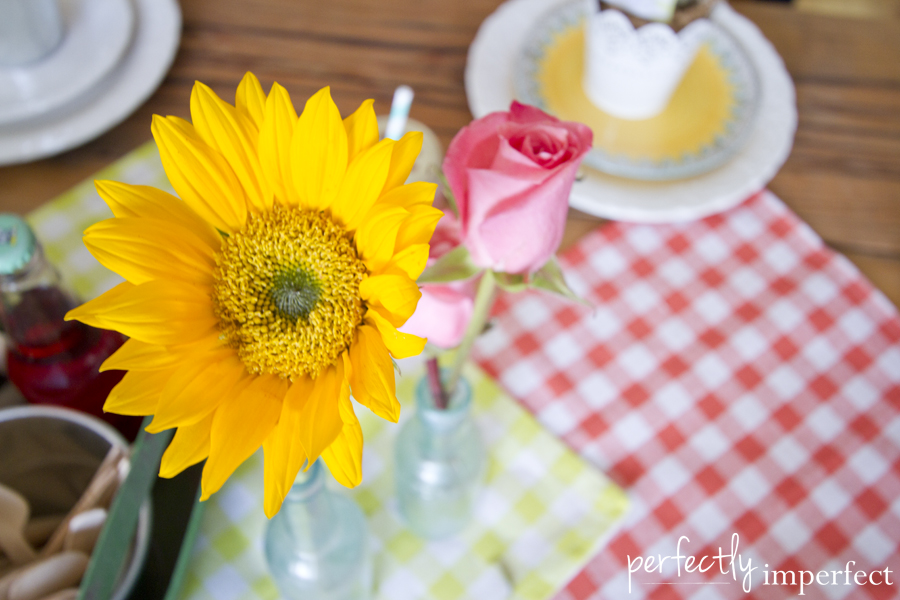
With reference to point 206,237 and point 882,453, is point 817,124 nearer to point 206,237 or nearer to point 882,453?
point 882,453

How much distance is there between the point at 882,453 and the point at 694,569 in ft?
0.60

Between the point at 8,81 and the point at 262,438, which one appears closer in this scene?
the point at 262,438

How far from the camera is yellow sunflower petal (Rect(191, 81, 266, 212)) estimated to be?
24 centimetres

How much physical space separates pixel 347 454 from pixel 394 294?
0.19ft

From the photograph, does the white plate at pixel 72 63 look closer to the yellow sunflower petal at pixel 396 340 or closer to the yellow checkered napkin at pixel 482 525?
the yellow checkered napkin at pixel 482 525

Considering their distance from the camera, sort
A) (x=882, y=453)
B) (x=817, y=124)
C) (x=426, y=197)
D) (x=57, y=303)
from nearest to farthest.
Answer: (x=426, y=197), (x=57, y=303), (x=882, y=453), (x=817, y=124)

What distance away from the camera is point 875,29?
743mm

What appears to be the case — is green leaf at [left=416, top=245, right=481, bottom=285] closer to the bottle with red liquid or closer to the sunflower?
the sunflower

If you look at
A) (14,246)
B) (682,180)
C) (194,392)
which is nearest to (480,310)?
(194,392)

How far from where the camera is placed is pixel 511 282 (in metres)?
0.29

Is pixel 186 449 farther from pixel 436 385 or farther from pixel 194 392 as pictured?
pixel 436 385

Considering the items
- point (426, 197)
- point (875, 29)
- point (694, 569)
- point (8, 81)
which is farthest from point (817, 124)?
point (8, 81)

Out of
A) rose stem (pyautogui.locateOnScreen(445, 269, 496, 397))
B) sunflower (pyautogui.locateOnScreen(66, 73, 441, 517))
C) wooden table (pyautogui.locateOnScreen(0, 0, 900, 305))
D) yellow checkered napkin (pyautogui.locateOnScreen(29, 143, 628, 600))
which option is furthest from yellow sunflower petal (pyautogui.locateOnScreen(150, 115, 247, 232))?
wooden table (pyautogui.locateOnScreen(0, 0, 900, 305))

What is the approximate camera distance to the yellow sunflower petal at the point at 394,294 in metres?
0.22
